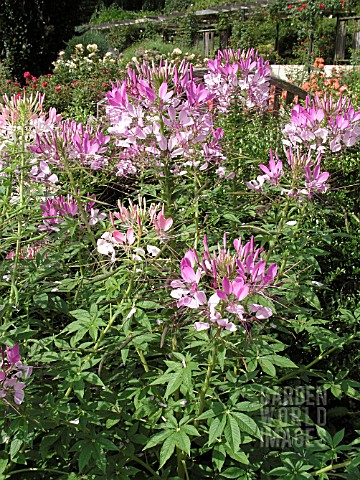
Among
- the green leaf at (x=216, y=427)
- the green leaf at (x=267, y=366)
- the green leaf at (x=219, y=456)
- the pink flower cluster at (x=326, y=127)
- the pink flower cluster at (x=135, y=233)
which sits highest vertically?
the pink flower cluster at (x=326, y=127)

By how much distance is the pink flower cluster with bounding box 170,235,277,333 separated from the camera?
4.07ft

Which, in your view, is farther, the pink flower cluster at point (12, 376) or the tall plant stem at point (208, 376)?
the tall plant stem at point (208, 376)

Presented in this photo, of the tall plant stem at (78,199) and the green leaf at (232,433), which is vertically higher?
the tall plant stem at (78,199)

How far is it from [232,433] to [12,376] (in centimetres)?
60

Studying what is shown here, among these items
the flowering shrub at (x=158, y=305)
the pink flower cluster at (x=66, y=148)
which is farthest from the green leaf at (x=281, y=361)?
the pink flower cluster at (x=66, y=148)

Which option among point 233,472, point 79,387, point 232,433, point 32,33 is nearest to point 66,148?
point 79,387

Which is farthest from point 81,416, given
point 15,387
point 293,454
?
point 293,454

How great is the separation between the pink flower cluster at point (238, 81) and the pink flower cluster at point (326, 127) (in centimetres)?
30

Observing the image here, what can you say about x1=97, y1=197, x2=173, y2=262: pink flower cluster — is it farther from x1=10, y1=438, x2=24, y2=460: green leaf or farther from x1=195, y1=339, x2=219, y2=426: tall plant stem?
x1=10, y1=438, x2=24, y2=460: green leaf

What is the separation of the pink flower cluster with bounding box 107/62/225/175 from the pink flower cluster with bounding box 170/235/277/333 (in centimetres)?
59

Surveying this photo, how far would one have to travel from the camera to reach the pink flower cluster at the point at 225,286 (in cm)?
124

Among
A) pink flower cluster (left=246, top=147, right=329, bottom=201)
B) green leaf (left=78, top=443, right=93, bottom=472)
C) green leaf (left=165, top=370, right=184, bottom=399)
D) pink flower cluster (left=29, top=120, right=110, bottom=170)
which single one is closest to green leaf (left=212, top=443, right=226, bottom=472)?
green leaf (left=165, top=370, right=184, bottom=399)

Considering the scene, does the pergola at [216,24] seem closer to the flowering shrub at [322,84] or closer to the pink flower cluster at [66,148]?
the flowering shrub at [322,84]

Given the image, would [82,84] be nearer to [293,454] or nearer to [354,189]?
[354,189]
